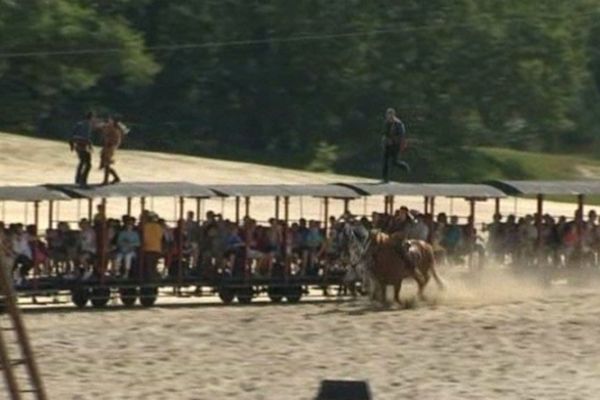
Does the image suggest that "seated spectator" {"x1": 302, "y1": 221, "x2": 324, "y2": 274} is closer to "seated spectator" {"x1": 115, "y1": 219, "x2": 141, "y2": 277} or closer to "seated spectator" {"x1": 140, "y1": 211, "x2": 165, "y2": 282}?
"seated spectator" {"x1": 140, "y1": 211, "x2": 165, "y2": 282}

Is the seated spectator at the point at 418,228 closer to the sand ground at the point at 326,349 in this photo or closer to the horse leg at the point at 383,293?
the sand ground at the point at 326,349

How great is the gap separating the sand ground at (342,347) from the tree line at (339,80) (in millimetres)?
29334

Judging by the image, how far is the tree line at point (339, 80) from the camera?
68.4 m

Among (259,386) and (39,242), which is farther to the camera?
(39,242)

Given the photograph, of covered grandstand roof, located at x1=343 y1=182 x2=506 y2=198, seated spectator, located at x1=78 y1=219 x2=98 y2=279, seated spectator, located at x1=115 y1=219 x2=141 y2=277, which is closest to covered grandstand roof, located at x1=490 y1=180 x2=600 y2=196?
covered grandstand roof, located at x1=343 y1=182 x2=506 y2=198

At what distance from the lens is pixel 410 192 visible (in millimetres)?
38969

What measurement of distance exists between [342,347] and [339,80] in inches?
1597

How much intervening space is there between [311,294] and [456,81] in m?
33.8

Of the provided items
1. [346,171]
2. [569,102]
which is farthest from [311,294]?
[569,102]

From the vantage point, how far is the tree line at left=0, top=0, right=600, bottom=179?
224ft

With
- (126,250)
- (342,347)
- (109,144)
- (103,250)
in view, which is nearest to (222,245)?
(126,250)

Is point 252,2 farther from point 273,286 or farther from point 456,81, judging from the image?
point 273,286

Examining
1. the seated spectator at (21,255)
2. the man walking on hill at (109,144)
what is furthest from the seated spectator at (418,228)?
the seated spectator at (21,255)

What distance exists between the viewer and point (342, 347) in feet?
95.0
